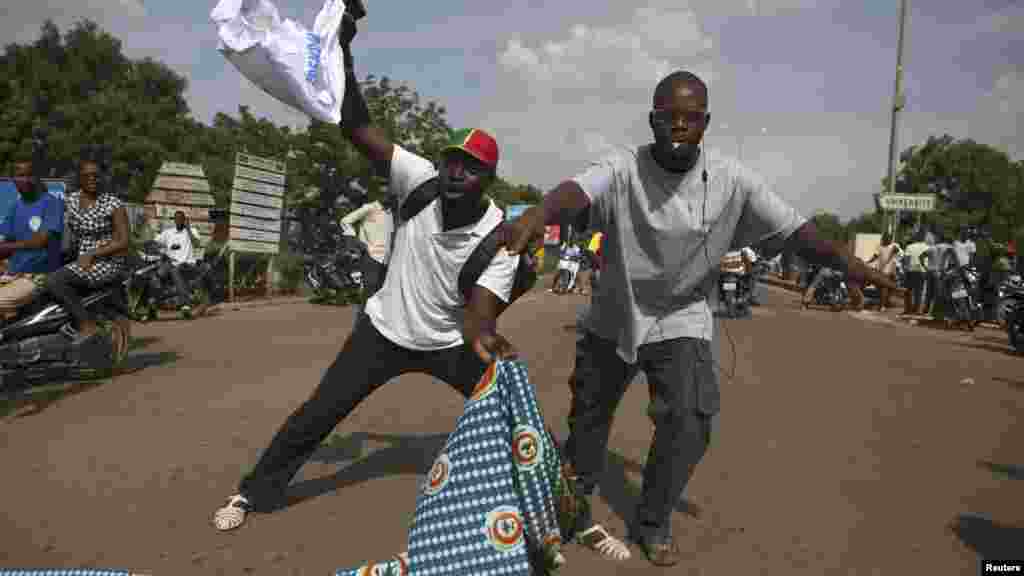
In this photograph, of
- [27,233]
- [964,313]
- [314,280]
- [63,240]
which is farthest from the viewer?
[314,280]

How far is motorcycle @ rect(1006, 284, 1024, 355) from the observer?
33.6 feet

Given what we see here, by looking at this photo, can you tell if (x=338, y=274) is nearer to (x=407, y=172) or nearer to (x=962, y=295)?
(x=962, y=295)

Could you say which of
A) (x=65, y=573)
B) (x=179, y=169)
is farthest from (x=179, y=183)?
(x=65, y=573)

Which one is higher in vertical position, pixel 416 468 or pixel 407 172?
pixel 407 172

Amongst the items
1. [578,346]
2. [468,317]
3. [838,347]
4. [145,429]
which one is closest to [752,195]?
[578,346]

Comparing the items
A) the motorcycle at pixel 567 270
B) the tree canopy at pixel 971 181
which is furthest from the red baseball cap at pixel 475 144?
the tree canopy at pixel 971 181

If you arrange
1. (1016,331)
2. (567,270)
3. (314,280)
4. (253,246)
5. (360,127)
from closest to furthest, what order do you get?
(360,127) < (1016,331) < (253,246) < (314,280) < (567,270)

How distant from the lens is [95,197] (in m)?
6.09

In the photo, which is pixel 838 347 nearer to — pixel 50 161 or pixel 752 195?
pixel 752 195

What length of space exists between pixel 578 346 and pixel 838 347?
8.07 metres

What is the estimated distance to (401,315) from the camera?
11.1 feet

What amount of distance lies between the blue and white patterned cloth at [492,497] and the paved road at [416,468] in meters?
0.81

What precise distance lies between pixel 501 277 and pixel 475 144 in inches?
23.0

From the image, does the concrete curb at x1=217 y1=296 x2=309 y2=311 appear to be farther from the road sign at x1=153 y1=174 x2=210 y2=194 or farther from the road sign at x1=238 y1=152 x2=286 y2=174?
the road sign at x1=153 y1=174 x2=210 y2=194
